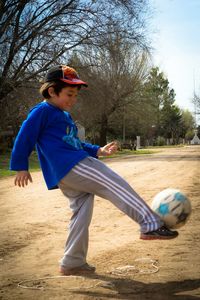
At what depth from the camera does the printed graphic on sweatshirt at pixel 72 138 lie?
4312mm

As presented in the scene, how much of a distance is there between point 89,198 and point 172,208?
0.74 metres

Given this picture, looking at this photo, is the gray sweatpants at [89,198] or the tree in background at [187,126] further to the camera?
the tree in background at [187,126]

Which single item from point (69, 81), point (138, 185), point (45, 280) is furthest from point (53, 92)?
point (138, 185)

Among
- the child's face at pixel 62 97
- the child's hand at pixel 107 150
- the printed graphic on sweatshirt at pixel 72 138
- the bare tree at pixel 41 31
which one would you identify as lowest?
the child's hand at pixel 107 150

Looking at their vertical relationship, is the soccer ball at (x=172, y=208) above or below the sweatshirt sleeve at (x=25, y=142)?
below

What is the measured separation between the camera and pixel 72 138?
4379mm

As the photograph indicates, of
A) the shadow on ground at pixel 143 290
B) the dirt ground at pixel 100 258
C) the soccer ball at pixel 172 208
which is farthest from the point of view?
the soccer ball at pixel 172 208

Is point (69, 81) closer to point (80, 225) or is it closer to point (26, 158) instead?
point (26, 158)

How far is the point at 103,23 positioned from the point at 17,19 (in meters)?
4.39

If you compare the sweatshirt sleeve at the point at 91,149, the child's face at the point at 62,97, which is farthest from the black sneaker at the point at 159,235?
the child's face at the point at 62,97

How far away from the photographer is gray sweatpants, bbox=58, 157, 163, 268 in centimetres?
411

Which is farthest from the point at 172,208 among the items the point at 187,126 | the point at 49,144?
the point at 187,126

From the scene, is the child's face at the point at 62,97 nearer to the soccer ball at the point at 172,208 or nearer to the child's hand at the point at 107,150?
the child's hand at the point at 107,150

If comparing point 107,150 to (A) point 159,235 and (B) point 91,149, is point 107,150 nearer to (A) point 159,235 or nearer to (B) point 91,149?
(B) point 91,149
